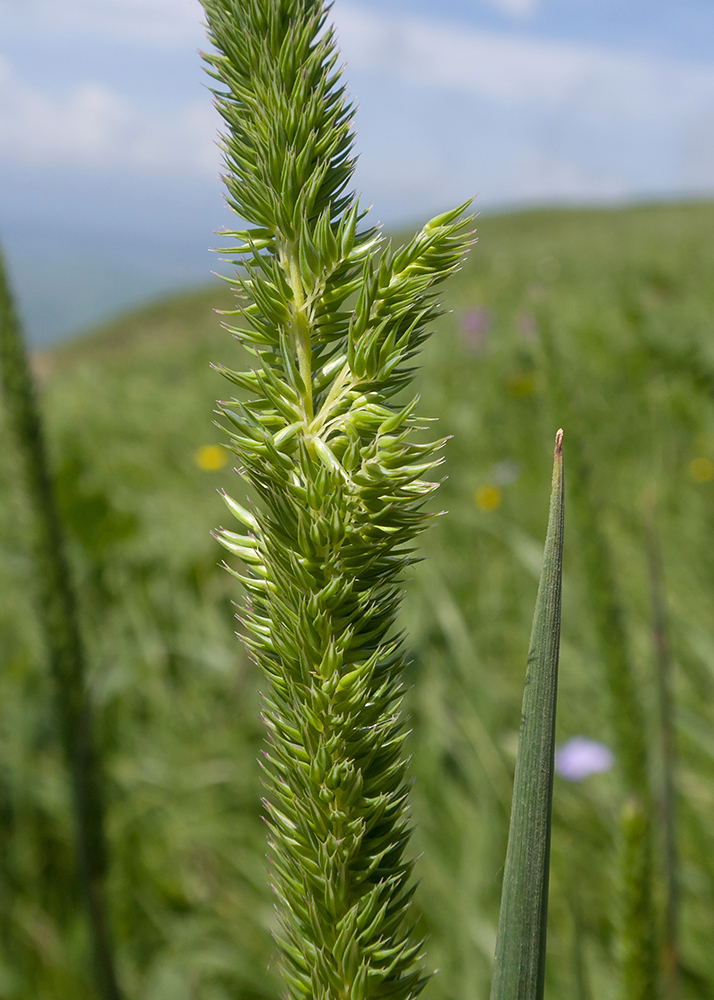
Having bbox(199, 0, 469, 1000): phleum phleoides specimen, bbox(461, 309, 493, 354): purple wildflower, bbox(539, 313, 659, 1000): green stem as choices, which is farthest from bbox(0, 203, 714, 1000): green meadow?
bbox(461, 309, 493, 354): purple wildflower

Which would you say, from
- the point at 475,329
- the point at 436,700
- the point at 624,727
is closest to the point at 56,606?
the point at 624,727

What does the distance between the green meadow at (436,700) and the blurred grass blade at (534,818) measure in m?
0.27

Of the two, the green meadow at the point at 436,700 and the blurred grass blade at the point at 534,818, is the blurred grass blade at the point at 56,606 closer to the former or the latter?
the green meadow at the point at 436,700

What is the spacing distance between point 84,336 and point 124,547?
148 ft

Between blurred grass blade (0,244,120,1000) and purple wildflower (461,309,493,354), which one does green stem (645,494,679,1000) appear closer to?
blurred grass blade (0,244,120,1000)

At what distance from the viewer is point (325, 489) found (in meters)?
0.47

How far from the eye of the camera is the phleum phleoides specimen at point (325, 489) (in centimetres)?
47

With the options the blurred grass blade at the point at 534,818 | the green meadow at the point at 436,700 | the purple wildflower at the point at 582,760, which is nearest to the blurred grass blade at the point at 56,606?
the green meadow at the point at 436,700

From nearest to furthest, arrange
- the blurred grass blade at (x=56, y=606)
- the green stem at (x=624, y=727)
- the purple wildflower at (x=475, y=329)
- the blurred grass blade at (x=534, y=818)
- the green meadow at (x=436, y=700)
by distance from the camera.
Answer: the blurred grass blade at (x=534, y=818) < the green stem at (x=624, y=727) < the blurred grass blade at (x=56, y=606) < the green meadow at (x=436, y=700) < the purple wildflower at (x=475, y=329)

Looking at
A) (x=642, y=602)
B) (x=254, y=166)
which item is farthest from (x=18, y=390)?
(x=642, y=602)

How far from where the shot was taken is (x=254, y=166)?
515mm

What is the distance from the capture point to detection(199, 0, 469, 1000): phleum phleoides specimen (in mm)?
472

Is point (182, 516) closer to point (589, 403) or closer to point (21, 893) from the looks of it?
point (21, 893)

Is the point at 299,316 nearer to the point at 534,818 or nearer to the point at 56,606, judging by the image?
the point at 534,818
